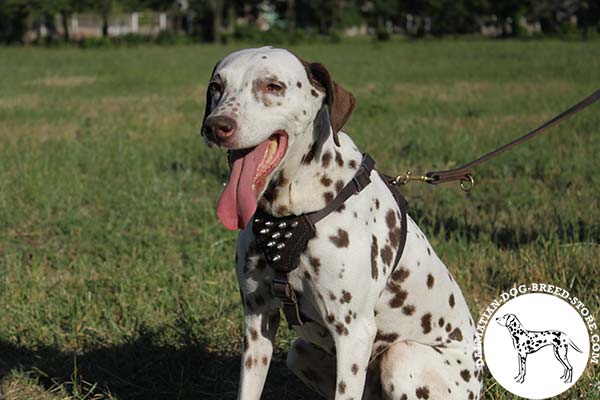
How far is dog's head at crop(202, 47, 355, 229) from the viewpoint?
9.54 ft

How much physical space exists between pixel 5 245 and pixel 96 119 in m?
8.18

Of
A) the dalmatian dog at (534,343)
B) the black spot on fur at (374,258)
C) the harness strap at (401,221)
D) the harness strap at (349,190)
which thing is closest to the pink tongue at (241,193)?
the harness strap at (349,190)

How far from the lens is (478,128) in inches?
493

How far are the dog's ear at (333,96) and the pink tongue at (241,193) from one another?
30 cm

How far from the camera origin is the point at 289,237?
10.1 ft

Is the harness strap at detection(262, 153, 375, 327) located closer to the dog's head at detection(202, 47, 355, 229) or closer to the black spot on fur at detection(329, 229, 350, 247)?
the black spot on fur at detection(329, 229, 350, 247)

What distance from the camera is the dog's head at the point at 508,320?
384cm

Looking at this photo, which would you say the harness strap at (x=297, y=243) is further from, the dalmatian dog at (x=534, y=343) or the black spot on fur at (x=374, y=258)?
the dalmatian dog at (x=534, y=343)

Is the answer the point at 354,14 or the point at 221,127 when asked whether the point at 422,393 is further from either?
the point at 354,14

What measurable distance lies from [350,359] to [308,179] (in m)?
0.72

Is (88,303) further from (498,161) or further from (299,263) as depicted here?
(498,161)

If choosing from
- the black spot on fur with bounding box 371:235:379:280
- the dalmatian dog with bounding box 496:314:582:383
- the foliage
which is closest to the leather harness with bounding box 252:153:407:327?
the black spot on fur with bounding box 371:235:379:280

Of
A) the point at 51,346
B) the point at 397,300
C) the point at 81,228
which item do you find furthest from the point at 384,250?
the point at 81,228

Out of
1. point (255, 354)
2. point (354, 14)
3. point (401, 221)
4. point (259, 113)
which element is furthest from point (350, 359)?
point (354, 14)
